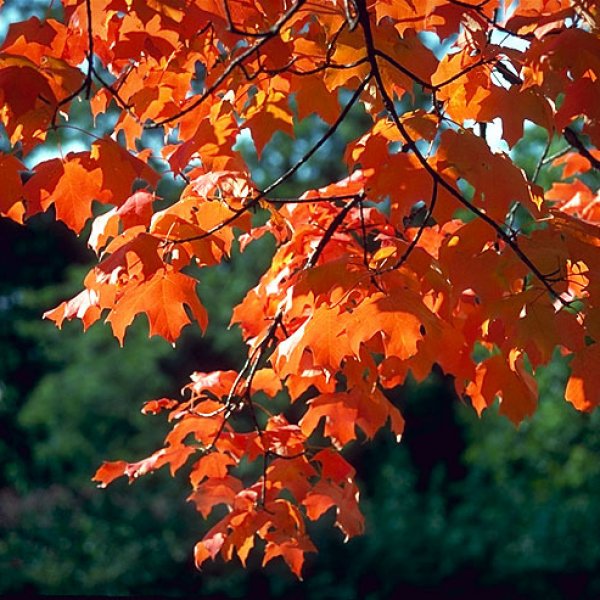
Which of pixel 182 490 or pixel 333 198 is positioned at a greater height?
Answer: pixel 182 490

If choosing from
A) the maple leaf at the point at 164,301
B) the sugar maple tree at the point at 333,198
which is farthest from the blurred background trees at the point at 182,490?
the maple leaf at the point at 164,301

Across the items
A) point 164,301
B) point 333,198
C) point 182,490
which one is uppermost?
point 182,490

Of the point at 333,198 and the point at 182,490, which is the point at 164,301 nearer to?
the point at 333,198

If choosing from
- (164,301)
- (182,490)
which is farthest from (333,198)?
(182,490)

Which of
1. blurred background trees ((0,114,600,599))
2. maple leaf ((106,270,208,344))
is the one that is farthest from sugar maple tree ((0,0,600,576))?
blurred background trees ((0,114,600,599))

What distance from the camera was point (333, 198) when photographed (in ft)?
6.66

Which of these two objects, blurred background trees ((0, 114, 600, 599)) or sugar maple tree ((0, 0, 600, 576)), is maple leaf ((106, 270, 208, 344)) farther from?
blurred background trees ((0, 114, 600, 599))

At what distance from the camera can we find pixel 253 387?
2.51 meters

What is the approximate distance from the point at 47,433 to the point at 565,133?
17.1 ft

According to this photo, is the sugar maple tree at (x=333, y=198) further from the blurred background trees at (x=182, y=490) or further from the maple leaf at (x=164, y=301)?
the blurred background trees at (x=182, y=490)

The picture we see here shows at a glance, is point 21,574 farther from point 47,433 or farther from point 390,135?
point 390,135

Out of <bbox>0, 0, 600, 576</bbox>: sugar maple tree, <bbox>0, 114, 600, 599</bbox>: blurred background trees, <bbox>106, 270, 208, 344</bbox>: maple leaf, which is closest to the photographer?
<bbox>0, 0, 600, 576</bbox>: sugar maple tree

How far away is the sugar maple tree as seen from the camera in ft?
5.63

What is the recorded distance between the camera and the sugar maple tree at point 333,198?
1.72 m
